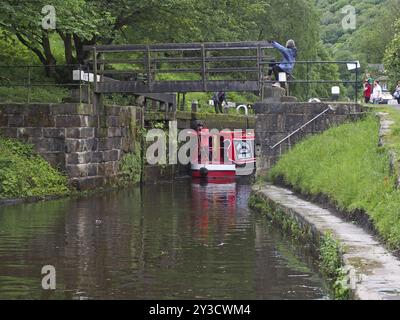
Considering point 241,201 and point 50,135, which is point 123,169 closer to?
point 50,135

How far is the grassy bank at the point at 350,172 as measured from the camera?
12.7 meters

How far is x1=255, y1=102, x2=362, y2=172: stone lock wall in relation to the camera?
24.7 meters

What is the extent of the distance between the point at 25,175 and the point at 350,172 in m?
10.9

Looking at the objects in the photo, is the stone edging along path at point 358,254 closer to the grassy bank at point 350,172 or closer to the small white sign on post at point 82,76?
the grassy bank at point 350,172

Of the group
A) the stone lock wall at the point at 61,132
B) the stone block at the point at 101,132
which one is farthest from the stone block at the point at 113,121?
the stone lock wall at the point at 61,132

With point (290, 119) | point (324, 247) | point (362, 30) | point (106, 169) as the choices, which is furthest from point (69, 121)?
point (362, 30)

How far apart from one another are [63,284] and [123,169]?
18.8m

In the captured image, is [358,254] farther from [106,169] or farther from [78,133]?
[106,169]

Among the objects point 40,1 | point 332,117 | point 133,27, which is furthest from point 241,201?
point 133,27

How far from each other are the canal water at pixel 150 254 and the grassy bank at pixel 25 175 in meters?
1.17

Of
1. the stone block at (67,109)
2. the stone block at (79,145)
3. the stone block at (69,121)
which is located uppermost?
the stone block at (67,109)

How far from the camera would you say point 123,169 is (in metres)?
29.9
